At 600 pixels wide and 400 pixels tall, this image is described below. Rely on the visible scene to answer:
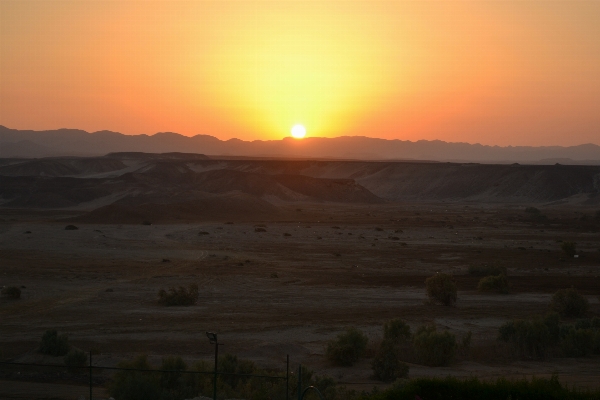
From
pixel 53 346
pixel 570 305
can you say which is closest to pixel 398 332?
pixel 570 305

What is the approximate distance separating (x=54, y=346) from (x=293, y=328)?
7617mm

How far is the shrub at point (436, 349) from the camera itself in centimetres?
1781

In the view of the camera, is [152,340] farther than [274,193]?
No

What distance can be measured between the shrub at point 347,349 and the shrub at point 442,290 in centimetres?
873

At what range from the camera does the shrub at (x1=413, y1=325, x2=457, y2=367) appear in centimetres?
1781

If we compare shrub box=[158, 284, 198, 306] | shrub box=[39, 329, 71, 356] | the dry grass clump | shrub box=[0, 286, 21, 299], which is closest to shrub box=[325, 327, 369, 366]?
the dry grass clump

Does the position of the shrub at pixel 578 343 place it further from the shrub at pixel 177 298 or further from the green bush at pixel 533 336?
the shrub at pixel 177 298

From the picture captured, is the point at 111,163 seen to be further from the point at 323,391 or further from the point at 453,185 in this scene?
the point at 323,391

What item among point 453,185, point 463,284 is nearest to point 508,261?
point 463,284

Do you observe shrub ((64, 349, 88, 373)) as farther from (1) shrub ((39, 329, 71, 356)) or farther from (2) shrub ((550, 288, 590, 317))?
(2) shrub ((550, 288, 590, 317))

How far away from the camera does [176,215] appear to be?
70875mm

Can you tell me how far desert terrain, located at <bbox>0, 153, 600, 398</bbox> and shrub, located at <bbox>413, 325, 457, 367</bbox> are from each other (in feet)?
1.06

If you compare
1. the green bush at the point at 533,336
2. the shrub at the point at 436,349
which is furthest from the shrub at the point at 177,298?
the green bush at the point at 533,336

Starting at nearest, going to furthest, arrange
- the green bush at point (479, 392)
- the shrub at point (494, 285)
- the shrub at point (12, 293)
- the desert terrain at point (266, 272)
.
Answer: the green bush at point (479, 392)
the desert terrain at point (266, 272)
the shrub at point (12, 293)
the shrub at point (494, 285)
